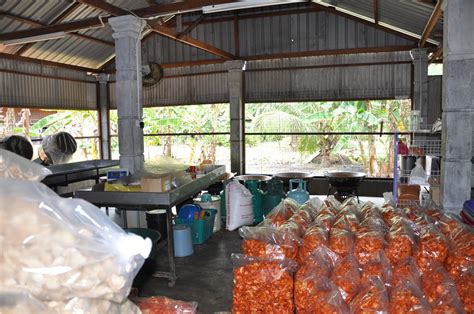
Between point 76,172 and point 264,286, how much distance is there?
258 inches

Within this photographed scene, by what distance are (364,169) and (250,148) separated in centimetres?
387

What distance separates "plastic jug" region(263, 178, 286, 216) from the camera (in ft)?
23.0

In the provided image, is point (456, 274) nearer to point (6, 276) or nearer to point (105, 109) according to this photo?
point (6, 276)

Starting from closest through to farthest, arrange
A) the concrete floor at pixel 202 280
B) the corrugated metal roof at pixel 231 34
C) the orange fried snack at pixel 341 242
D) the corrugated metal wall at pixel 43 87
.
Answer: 1. the orange fried snack at pixel 341 242
2. the concrete floor at pixel 202 280
3. the corrugated metal roof at pixel 231 34
4. the corrugated metal wall at pixel 43 87

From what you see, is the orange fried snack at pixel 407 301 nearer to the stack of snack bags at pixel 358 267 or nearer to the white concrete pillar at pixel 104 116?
the stack of snack bags at pixel 358 267

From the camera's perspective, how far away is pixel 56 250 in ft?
3.82

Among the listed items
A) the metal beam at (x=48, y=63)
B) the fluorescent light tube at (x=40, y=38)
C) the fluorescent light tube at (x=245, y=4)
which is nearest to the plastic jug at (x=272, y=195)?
the fluorescent light tube at (x=245, y=4)

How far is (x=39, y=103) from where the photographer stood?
1051 centimetres

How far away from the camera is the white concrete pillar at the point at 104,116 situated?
12461mm

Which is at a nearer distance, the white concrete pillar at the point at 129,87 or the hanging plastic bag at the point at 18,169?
the hanging plastic bag at the point at 18,169

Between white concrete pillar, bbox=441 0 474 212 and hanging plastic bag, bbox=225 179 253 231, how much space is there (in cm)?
289

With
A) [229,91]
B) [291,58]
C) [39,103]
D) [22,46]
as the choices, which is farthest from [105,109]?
→ [291,58]

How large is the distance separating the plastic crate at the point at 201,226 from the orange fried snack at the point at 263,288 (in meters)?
3.12

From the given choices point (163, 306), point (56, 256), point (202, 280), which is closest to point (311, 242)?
point (163, 306)
